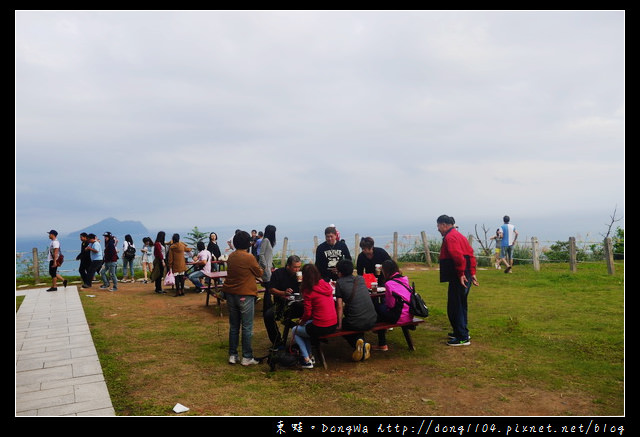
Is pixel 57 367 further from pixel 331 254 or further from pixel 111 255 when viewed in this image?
pixel 111 255

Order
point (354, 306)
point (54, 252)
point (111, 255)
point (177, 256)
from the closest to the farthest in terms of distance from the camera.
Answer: point (354, 306)
point (177, 256)
point (54, 252)
point (111, 255)

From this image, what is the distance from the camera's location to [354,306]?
232 inches

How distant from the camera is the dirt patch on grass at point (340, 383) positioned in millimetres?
4500

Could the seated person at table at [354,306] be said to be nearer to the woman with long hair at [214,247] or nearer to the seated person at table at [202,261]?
the seated person at table at [202,261]

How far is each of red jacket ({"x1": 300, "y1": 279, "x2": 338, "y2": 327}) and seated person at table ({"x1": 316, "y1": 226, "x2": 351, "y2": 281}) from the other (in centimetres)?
189

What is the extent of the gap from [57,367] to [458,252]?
5788mm

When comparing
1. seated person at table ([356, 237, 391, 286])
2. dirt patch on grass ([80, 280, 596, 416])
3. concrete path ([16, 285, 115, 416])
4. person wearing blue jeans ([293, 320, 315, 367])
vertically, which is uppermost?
seated person at table ([356, 237, 391, 286])

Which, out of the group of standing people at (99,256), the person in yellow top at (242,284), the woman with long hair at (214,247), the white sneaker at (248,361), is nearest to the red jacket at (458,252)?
the person in yellow top at (242,284)

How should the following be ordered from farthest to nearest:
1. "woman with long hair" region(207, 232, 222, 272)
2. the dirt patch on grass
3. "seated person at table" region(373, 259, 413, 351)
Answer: "woman with long hair" region(207, 232, 222, 272) → "seated person at table" region(373, 259, 413, 351) → the dirt patch on grass

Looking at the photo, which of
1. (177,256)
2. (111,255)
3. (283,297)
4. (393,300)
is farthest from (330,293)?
(111,255)

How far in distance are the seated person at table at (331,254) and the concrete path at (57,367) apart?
12.2 feet

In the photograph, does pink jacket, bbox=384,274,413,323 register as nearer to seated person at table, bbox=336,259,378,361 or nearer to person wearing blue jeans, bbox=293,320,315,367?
seated person at table, bbox=336,259,378,361

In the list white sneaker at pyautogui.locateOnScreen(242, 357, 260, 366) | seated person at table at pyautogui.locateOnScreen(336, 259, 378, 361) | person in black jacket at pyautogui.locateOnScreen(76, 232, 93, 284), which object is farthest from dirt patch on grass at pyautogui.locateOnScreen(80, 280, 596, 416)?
person in black jacket at pyautogui.locateOnScreen(76, 232, 93, 284)

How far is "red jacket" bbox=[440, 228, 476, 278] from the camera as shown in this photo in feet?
21.2
